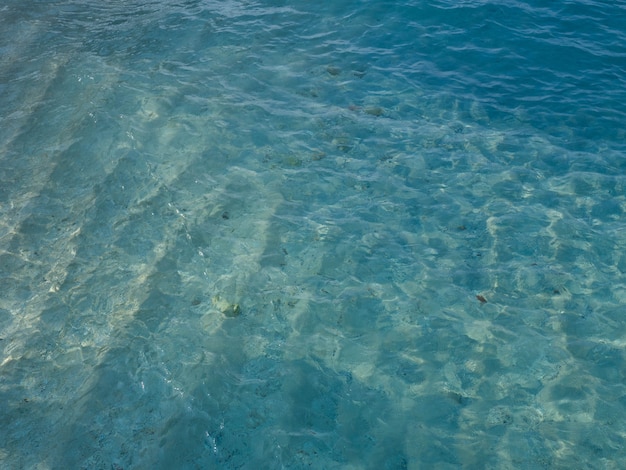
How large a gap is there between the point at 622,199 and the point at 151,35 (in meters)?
16.2

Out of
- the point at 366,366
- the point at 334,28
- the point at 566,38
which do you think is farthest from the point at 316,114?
the point at 566,38

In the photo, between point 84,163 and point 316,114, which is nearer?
point 84,163

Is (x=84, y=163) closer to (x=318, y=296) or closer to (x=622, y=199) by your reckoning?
(x=318, y=296)

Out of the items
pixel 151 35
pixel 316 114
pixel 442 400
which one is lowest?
pixel 442 400

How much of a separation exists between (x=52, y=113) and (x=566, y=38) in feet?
56.5

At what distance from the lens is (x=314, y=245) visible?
Result: 39.3 ft

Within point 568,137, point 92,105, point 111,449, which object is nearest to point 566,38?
point 568,137

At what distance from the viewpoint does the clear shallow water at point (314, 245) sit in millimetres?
8938

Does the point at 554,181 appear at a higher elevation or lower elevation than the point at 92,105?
lower

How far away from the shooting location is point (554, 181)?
44.8 ft

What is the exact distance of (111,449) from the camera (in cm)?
851

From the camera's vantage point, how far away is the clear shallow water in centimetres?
894

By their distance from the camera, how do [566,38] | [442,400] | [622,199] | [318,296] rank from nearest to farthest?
[442,400] < [318,296] < [622,199] < [566,38]

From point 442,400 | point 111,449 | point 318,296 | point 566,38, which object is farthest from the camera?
→ point 566,38
